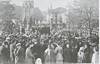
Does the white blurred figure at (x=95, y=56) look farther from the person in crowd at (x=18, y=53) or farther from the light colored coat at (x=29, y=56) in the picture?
the person in crowd at (x=18, y=53)

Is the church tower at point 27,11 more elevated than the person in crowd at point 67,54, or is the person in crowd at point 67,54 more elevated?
the church tower at point 27,11

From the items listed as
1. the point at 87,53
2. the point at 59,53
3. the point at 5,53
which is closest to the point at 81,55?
the point at 87,53

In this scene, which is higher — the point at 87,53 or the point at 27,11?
the point at 27,11

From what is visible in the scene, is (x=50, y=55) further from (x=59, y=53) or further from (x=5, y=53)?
(x=5, y=53)

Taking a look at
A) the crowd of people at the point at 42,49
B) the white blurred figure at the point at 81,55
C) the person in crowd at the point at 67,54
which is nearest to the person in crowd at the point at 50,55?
the crowd of people at the point at 42,49

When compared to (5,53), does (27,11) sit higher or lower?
higher

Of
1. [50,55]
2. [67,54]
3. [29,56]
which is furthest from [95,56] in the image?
[29,56]

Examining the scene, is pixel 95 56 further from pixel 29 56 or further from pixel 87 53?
pixel 29 56

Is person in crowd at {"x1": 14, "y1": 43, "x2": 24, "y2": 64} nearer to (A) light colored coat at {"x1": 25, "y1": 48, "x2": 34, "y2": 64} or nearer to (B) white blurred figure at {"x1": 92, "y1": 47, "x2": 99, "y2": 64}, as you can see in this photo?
(A) light colored coat at {"x1": 25, "y1": 48, "x2": 34, "y2": 64}

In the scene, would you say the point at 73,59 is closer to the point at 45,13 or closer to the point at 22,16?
the point at 45,13
